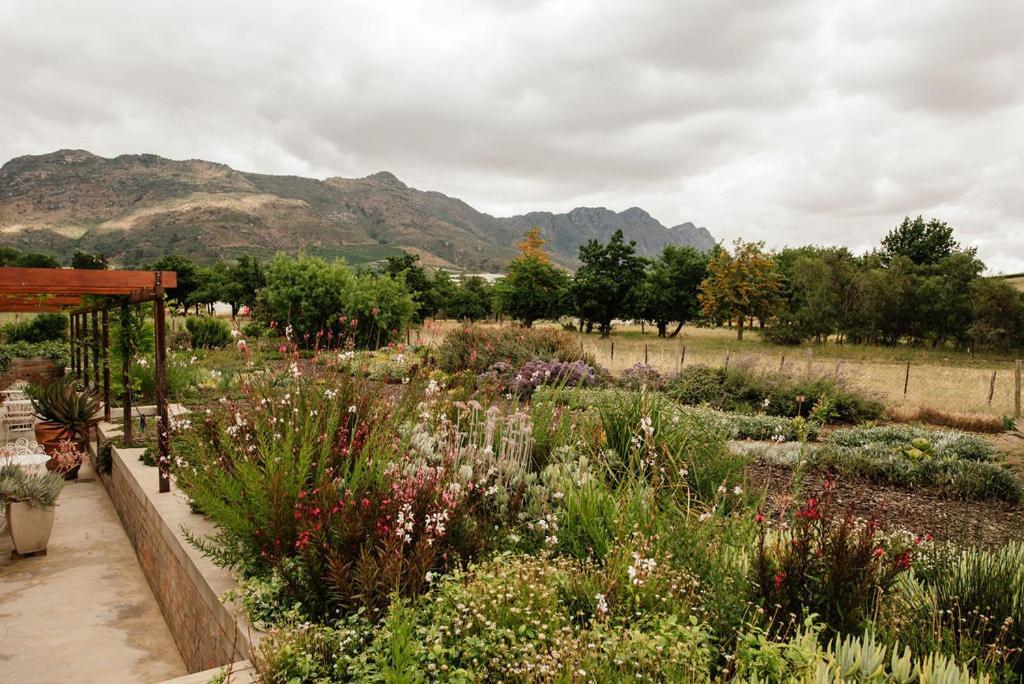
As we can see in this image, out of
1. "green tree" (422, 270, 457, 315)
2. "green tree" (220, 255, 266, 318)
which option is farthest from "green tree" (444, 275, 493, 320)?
"green tree" (220, 255, 266, 318)

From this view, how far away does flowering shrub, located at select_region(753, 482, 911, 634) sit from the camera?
2354 mm

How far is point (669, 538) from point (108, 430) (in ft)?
27.2

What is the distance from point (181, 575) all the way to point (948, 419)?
12847 millimetres

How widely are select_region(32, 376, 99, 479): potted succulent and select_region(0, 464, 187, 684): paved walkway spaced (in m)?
2.30

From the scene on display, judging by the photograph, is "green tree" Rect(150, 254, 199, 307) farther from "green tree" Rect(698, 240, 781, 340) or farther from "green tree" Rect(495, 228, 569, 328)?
"green tree" Rect(698, 240, 781, 340)

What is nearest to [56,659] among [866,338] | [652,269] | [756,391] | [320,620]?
[320,620]

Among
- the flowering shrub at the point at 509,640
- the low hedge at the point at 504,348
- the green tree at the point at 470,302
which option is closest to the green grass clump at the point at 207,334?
the low hedge at the point at 504,348

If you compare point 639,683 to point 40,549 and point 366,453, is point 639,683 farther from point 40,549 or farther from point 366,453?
point 40,549

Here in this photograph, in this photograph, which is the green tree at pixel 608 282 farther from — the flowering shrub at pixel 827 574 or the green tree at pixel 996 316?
the flowering shrub at pixel 827 574

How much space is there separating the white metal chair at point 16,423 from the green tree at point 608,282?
1363 inches

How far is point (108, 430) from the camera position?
8.30 meters

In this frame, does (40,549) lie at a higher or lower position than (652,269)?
lower

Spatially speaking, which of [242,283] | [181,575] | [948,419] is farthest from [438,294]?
[181,575]

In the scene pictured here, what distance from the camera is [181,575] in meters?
3.89
